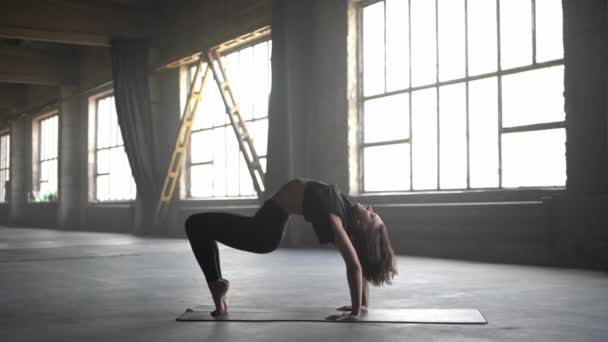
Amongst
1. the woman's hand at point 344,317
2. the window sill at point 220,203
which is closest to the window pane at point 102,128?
the window sill at point 220,203

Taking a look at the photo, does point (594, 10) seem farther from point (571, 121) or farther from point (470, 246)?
point (470, 246)

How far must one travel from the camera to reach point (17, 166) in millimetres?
24734

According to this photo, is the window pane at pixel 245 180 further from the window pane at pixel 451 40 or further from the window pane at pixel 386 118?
the window pane at pixel 451 40

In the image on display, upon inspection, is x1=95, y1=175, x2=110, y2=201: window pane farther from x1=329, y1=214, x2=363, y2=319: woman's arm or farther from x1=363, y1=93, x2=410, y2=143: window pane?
x1=329, y1=214, x2=363, y2=319: woman's arm

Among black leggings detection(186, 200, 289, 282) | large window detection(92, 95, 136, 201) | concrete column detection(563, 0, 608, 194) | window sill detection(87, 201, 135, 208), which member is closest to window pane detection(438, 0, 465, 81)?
concrete column detection(563, 0, 608, 194)

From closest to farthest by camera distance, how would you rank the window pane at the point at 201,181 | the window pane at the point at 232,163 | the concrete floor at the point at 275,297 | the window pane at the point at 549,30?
the concrete floor at the point at 275,297 → the window pane at the point at 549,30 → the window pane at the point at 232,163 → the window pane at the point at 201,181

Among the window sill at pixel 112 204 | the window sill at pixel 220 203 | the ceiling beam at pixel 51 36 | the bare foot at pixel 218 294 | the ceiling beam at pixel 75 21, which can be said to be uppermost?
the ceiling beam at pixel 75 21

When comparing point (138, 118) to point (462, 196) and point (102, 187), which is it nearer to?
point (102, 187)

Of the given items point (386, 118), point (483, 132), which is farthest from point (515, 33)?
point (386, 118)

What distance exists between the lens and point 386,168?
416 inches

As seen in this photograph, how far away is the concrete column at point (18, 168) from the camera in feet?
80.8

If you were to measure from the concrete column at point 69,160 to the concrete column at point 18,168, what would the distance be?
4734mm

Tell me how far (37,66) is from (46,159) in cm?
471

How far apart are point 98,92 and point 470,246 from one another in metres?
13.3
